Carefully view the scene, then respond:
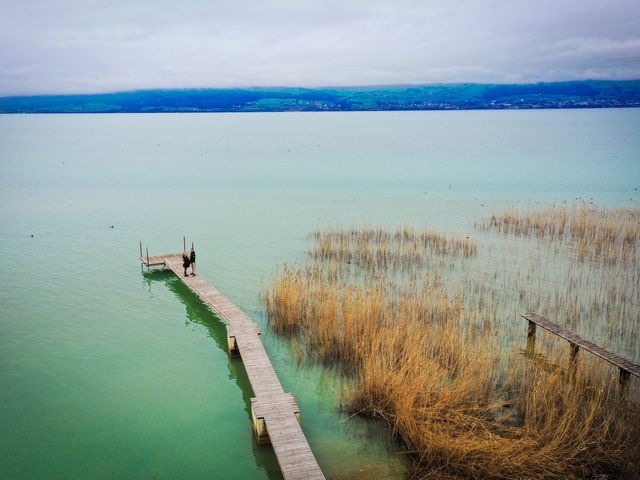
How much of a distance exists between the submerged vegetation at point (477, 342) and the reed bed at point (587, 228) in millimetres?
187

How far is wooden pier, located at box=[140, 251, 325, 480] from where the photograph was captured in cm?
853

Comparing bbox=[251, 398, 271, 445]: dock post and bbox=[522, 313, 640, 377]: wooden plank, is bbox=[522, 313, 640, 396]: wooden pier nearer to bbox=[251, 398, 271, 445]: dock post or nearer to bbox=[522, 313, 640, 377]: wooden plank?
bbox=[522, 313, 640, 377]: wooden plank

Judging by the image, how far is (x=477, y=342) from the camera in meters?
12.8

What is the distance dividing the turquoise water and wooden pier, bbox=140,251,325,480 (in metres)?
0.80

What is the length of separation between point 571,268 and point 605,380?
9.80 meters

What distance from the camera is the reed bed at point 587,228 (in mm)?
21266

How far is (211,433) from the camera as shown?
1073 centimetres

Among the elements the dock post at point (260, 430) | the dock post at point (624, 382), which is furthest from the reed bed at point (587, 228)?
the dock post at point (260, 430)

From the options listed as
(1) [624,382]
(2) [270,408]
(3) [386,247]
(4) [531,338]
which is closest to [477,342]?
(4) [531,338]

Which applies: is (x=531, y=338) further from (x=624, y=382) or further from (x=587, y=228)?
(x=587, y=228)

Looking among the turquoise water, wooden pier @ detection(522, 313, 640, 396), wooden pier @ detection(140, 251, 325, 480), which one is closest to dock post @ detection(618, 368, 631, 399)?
wooden pier @ detection(522, 313, 640, 396)

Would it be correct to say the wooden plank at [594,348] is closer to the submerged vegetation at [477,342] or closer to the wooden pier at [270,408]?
the submerged vegetation at [477,342]

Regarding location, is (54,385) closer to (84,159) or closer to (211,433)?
(211,433)

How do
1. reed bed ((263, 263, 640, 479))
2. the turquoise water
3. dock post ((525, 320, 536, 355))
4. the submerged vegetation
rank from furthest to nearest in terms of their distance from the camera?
dock post ((525, 320, 536, 355)) → the turquoise water → the submerged vegetation → reed bed ((263, 263, 640, 479))
